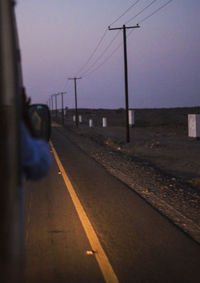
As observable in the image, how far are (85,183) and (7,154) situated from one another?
11.3 meters

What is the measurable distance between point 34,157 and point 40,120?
26.7 inches

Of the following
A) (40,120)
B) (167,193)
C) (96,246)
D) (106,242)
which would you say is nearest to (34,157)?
(40,120)

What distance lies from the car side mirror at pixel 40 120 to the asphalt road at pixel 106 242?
2808 mm

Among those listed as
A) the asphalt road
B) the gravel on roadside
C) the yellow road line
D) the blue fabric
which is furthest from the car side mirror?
the gravel on roadside

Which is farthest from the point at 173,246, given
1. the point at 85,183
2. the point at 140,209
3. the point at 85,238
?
the point at 85,183

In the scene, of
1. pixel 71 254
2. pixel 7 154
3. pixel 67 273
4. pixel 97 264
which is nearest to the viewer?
pixel 7 154

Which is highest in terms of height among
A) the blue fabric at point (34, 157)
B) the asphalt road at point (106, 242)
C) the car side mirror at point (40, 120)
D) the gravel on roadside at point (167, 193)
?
the car side mirror at point (40, 120)

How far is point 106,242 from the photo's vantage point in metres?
6.96

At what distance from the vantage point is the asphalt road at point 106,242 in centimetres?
557

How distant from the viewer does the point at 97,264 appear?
19.3 feet

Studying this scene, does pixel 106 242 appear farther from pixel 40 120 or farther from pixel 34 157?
pixel 34 157

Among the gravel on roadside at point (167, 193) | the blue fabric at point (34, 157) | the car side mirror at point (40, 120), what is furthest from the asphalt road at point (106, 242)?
the blue fabric at point (34, 157)

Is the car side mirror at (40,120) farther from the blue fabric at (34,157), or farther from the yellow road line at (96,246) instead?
the yellow road line at (96,246)

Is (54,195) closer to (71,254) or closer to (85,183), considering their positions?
(85,183)
